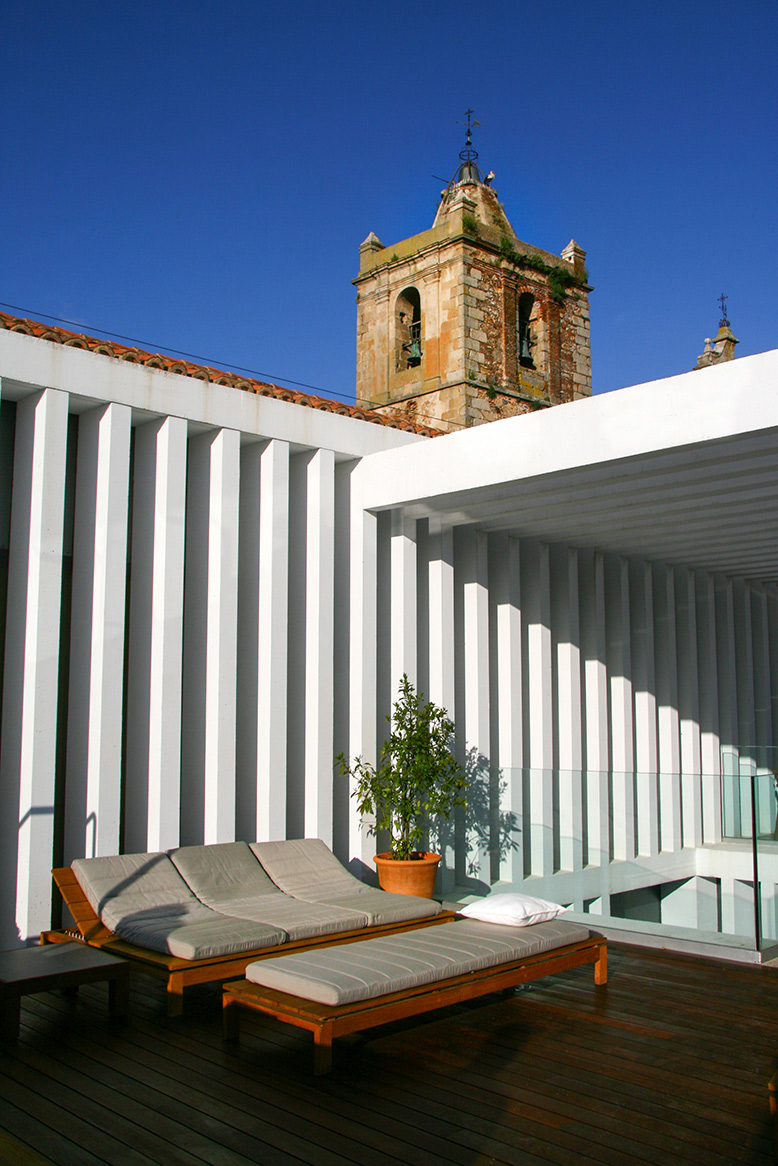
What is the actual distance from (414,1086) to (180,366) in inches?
227

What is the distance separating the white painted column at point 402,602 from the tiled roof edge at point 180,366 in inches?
44.3

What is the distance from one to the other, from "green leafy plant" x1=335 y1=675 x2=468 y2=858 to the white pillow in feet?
7.58

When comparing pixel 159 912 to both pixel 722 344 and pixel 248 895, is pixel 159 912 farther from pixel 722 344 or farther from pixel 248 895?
pixel 722 344

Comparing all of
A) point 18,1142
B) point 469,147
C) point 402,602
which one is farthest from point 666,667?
point 469,147

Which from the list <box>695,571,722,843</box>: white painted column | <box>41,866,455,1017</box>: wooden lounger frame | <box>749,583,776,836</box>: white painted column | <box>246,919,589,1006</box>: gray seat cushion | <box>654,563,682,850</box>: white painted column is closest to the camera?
<box>246,919,589,1006</box>: gray seat cushion

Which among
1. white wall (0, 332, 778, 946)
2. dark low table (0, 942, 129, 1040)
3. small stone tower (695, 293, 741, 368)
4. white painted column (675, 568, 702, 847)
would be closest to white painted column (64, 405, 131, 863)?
white wall (0, 332, 778, 946)

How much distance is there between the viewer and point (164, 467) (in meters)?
7.38

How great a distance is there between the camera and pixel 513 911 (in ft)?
18.1

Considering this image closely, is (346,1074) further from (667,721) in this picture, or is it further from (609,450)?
(667,721)

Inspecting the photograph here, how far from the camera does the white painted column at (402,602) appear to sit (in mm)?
8945

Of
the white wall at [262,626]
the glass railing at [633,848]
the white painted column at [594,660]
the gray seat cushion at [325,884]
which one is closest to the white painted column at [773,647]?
the white painted column at [594,660]

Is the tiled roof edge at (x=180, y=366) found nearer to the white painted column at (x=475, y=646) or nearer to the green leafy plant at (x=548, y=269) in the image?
the white painted column at (x=475, y=646)

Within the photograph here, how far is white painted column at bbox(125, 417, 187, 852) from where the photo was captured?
7.10 meters

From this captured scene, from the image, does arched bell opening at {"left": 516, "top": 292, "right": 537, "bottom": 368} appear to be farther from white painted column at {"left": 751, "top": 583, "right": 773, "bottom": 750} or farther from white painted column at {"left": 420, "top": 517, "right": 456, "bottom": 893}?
white painted column at {"left": 420, "top": 517, "right": 456, "bottom": 893}
